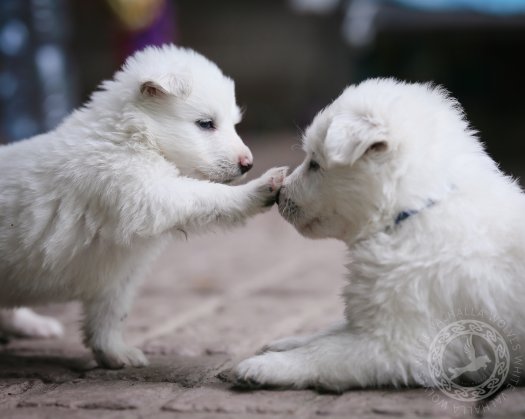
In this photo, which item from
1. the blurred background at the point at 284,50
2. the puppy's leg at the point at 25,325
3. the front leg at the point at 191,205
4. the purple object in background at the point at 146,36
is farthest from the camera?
the purple object in background at the point at 146,36

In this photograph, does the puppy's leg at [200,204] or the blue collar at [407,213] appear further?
the puppy's leg at [200,204]

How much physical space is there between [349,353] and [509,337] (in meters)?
0.63

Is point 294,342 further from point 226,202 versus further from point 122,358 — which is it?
point 122,358

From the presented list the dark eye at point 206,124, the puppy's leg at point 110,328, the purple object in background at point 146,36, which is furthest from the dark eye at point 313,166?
the purple object in background at point 146,36

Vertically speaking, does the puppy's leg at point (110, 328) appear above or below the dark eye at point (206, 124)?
below

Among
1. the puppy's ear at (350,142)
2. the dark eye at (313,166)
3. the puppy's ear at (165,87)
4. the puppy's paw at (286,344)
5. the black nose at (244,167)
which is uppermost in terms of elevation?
the puppy's ear at (165,87)

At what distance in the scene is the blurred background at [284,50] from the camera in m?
7.81

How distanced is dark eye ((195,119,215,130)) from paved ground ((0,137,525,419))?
1.18m

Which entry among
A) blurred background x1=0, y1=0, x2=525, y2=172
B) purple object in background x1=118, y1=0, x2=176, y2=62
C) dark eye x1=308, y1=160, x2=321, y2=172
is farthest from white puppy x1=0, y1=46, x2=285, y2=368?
purple object in background x1=118, y1=0, x2=176, y2=62

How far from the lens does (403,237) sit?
10.5ft

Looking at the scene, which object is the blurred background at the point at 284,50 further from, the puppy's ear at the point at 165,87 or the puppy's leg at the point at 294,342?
the puppy's leg at the point at 294,342

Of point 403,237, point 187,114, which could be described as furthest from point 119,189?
point 403,237

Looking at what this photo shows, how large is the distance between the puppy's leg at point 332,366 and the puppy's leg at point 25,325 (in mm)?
1944

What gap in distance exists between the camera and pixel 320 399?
3.13 m
